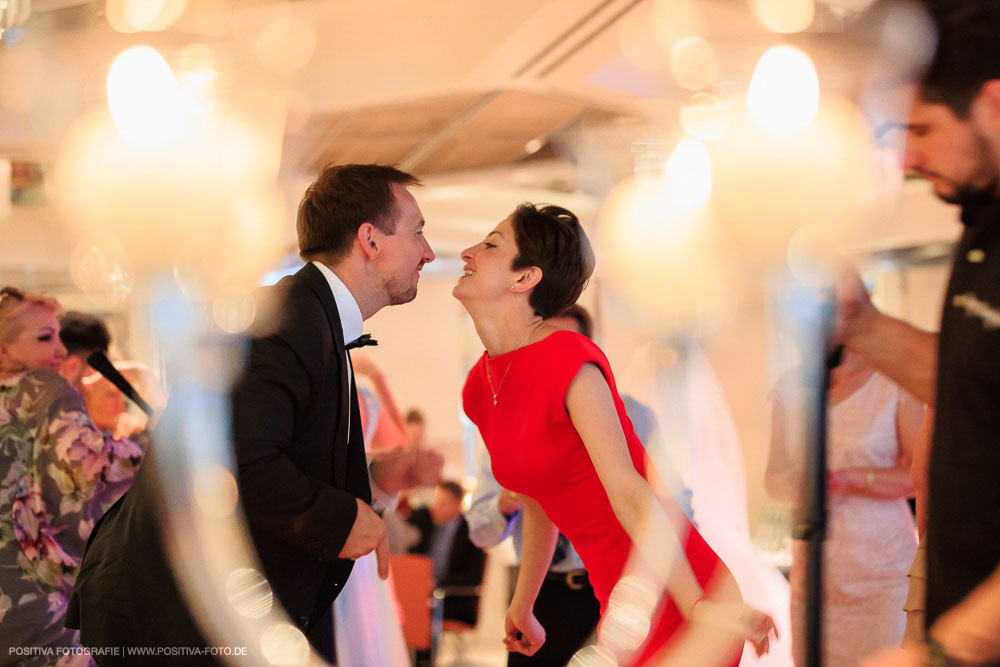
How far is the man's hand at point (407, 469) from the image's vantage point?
1819 mm

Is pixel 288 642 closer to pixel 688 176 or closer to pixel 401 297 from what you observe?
pixel 401 297

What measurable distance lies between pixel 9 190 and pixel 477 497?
424cm

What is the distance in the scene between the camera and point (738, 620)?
132cm

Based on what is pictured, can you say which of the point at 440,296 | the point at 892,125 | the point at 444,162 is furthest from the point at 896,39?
the point at 440,296

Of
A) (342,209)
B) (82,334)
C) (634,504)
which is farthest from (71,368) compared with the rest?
(634,504)

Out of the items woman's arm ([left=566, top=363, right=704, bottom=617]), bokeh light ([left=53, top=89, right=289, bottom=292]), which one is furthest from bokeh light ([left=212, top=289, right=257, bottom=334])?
bokeh light ([left=53, top=89, right=289, bottom=292])

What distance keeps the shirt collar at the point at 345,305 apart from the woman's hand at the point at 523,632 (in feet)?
2.31

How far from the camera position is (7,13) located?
1987 millimetres

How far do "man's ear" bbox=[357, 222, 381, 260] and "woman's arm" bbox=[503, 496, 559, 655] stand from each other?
0.62 m

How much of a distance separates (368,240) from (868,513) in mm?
1463

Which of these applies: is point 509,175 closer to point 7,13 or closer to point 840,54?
point 7,13

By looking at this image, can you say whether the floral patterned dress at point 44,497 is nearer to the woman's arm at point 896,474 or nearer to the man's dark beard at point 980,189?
the woman's arm at point 896,474

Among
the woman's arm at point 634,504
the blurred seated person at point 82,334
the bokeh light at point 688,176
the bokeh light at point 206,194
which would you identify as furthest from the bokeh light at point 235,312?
the bokeh light at point 688,176

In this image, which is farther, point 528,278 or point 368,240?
point 528,278
